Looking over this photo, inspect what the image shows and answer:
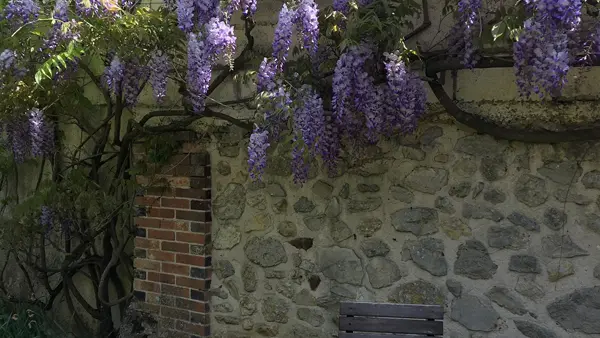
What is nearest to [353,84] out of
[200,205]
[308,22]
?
[308,22]

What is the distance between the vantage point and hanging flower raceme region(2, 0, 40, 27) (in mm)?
3137

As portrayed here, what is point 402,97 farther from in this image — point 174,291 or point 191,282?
point 174,291

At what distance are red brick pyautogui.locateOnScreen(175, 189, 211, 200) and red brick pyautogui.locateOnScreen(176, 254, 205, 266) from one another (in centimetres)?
35

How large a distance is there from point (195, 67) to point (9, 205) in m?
2.81

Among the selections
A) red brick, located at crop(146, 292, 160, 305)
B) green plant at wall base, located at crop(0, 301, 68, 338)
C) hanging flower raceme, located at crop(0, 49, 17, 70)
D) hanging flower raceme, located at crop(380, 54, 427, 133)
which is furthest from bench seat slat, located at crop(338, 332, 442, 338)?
green plant at wall base, located at crop(0, 301, 68, 338)

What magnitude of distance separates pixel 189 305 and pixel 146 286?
0.35m

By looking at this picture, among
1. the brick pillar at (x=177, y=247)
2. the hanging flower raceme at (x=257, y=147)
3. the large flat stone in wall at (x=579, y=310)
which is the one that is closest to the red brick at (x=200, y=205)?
the brick pillar at (x=177, y=247)

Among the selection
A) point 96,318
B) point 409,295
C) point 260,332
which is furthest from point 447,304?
point 96,318

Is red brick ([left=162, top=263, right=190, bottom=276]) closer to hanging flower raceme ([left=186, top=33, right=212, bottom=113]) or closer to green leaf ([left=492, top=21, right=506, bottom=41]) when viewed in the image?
hanging flower raceme ([left=186, top=33, right=212, bottom=113])

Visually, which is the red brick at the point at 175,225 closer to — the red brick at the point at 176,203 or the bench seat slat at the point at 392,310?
the red brick at the point at 176,203

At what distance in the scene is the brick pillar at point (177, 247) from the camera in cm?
371

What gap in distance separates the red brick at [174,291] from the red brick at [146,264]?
0.12 m

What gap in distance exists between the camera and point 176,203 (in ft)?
12.5

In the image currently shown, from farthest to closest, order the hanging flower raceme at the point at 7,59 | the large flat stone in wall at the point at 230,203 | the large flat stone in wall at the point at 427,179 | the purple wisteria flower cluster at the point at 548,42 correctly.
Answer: the large flat stone in wall at the point at 230,203
the hanging flower raceme at the point at 7,59
the large flat stone in wall at the point at 427,179
the purple wisteria flower cluster at the point at 548,42
